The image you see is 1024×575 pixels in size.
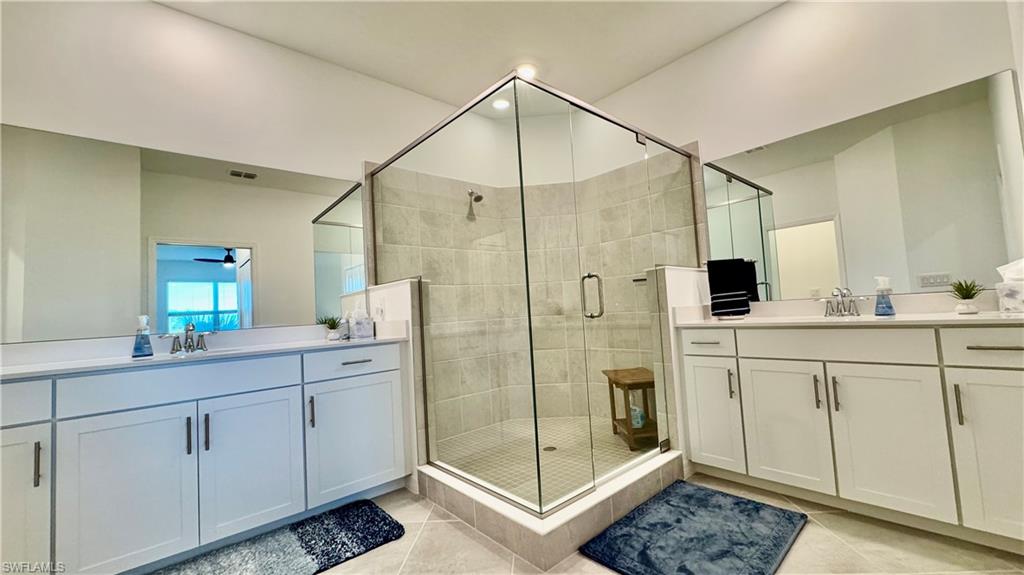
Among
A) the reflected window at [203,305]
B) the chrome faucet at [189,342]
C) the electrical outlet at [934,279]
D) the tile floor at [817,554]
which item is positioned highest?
the reflected window at [203,305]

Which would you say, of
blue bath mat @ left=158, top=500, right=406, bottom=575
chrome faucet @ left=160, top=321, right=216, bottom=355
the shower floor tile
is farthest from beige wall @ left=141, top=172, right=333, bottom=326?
the shower floor tile

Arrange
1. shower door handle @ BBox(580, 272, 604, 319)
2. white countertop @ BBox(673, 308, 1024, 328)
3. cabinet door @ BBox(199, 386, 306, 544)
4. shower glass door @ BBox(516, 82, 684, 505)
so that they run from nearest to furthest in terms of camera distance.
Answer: white countertop @ BBox(673, 308, 1024, 328), cabinet door @ BBox(199, 386, 306, 544), shower glass door @ BBox(516, 82, 684, 505), shower door handle @ BBox(580, 272, 604, 319)

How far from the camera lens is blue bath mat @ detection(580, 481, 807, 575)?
1.47m

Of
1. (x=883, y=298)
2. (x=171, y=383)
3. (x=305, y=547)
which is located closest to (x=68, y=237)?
(x=171, y=383)

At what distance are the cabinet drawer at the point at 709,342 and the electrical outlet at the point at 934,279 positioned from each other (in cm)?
90

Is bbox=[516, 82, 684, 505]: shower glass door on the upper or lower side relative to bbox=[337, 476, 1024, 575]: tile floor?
upper

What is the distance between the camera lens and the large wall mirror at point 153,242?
172 centimetres

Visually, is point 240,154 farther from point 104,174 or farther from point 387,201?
point 387,201

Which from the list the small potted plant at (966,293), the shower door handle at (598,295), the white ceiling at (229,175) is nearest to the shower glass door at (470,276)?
the white ceiling at (229,175)

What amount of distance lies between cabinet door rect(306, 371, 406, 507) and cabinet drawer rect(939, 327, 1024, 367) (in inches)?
101

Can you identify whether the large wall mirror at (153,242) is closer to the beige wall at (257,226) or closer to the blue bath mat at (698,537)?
the beige wall at (257,226)

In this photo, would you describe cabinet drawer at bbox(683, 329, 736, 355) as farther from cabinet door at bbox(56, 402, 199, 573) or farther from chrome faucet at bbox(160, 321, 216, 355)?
chrome faucet at bbox(160, 321, 216, 355)

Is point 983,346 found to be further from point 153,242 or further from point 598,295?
point 153,242

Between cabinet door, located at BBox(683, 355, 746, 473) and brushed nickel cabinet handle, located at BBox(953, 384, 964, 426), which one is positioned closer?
brushed nickel cabinet handle, located at BBox(953, 384, 964, 426)
